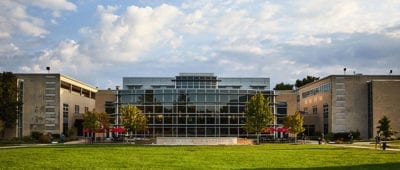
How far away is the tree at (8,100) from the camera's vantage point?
80500mm

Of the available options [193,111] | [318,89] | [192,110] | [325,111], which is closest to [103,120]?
[192,110]

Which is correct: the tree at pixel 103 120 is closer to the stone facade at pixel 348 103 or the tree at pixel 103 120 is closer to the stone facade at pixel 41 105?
the stone facade at pixel 41 105

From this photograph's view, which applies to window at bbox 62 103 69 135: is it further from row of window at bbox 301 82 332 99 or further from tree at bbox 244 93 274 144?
row of window at bbox 301 82 332 99

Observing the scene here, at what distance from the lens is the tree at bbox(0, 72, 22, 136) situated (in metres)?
80.5

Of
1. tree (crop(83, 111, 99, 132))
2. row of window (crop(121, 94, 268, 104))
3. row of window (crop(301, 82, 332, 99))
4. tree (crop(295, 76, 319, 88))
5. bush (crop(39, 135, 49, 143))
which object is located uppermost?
tree (crop(295, 76, 319, 88))

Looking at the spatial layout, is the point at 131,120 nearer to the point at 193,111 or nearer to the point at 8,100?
the point at 193,111

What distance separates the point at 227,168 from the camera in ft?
92.4

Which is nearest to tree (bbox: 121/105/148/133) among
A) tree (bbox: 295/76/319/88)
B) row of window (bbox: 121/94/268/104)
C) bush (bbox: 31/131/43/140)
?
row of window (bbox: 121/94/268/104)

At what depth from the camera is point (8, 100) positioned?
81000mm

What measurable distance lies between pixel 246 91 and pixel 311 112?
74.6 ft

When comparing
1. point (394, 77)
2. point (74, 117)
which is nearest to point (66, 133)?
point (74, 117)

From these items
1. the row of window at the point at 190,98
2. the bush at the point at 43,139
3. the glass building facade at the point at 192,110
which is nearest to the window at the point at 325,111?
the glass building facade at the point at 192,110

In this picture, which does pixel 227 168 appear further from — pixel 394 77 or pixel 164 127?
pixel 394 77

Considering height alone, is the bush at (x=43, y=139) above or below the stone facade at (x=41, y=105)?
below
